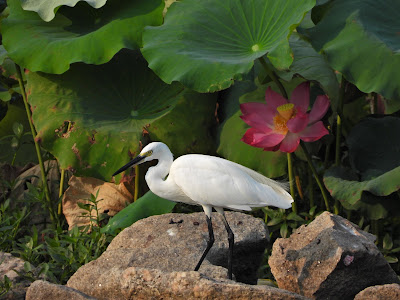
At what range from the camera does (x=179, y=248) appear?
9.98ft

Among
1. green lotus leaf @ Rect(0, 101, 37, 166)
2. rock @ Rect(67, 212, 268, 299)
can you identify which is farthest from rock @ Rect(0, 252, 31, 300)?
green lotus leaf @ Rect(0, 101, 37, 166)

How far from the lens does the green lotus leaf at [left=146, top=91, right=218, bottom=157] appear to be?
12.4 ft

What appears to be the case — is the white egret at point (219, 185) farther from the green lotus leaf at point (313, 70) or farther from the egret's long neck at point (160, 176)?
the green lotus leaf at point (313, 70)

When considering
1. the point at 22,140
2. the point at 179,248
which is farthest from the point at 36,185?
the point at 179,248

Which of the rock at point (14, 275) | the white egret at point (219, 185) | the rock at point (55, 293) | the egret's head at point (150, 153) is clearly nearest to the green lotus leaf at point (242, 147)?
the white egret at point (219, 185)

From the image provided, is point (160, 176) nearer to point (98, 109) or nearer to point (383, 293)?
point (98, 109)

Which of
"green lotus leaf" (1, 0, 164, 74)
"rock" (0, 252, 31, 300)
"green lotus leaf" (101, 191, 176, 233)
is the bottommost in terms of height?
"green lotus leaf" (101, 191, 176, 233)

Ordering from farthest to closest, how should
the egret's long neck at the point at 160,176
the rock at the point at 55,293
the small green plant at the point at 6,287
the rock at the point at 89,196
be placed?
the rock at the point at 89,196 < the egret's long neck at the point at 160,176 < the small green plant at the point at 6,287 < the rock at the point at 55,293

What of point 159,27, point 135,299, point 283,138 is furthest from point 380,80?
point 135,299

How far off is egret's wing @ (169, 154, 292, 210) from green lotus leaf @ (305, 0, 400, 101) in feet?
2.39

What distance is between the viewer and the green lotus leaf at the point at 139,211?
343 centimetres

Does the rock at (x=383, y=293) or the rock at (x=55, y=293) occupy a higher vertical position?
the rock at (x=55, y=293)

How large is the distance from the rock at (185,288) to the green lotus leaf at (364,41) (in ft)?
4.11

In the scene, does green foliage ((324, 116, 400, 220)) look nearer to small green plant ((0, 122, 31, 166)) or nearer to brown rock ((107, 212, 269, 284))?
brown rock ((107, 212, 269, 284))
